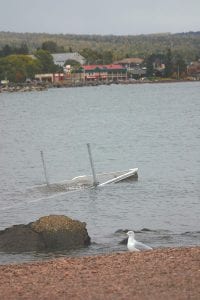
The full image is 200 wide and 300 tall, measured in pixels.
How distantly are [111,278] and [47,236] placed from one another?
623 centimetres

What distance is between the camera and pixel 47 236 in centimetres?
1733

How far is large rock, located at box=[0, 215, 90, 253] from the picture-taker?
17.3 metres

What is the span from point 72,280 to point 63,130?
66.3 metres

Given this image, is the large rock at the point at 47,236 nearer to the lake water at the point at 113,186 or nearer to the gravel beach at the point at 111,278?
the lake water at the point at 113,186

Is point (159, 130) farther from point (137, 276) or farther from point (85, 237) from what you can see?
point (137, 276)

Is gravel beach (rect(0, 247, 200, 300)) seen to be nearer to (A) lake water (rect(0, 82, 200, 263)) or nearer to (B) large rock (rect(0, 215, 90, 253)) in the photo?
(B) large rock (rect(0, 215, 90, 253))

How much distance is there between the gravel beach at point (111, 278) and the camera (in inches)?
408

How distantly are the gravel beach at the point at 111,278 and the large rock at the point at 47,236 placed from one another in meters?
4.20

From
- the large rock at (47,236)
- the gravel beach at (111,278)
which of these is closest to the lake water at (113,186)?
the large rock at (47,236)

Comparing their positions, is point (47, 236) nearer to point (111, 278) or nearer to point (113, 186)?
point (111, 278)

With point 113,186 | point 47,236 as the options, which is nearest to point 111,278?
point 47,236

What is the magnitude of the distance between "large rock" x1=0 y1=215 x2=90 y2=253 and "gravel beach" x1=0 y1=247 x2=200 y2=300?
4203 millimetres

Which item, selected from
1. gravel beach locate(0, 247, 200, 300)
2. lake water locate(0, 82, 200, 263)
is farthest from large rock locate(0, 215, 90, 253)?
gravel beach locate(0, 247, 200, 300)

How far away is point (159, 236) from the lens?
1975 cm
